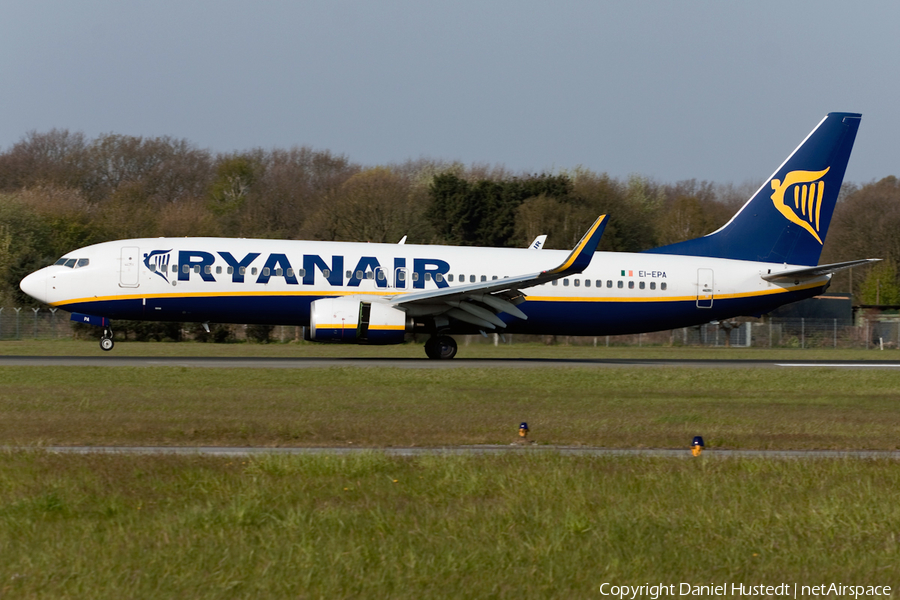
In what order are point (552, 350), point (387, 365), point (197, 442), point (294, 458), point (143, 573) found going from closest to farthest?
1. point (143, 573)
2. point (294, 458)
3. point (197, 442)
4. point (387, 365)
5. point (552, 350)

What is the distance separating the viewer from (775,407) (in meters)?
20.5

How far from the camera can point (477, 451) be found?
44.7ft

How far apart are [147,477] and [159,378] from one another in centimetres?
1373

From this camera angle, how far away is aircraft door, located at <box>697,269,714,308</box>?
113 feet

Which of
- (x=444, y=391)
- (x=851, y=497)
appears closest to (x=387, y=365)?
(x=444, y=391)

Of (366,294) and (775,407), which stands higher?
(366,294)

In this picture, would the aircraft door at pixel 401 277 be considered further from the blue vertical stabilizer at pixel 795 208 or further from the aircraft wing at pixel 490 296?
the blue vertical stabilizer at pixel 795 208

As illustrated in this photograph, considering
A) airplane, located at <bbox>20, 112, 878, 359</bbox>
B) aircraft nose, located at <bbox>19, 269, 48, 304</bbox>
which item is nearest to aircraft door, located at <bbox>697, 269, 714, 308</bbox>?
airplane, located at <bbox>20, 112, 878, 359</bbox>

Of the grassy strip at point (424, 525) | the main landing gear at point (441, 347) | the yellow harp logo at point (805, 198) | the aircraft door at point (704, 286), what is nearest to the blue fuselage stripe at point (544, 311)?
the aircraft door at point (704, 286)

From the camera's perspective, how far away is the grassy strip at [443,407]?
14.9 meters

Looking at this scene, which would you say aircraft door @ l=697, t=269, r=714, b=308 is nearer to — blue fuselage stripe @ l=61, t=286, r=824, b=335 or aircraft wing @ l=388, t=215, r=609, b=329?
blue fuselage stripe @ l=61, t=286, r=824, b=335

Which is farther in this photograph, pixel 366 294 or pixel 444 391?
pixel 366 294

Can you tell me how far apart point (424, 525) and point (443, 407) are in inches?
403

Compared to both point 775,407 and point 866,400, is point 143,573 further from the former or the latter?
point 866,400
